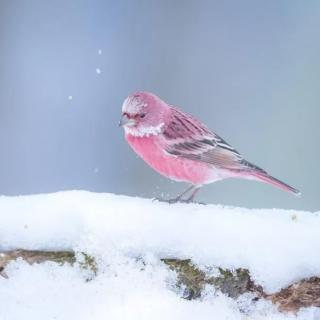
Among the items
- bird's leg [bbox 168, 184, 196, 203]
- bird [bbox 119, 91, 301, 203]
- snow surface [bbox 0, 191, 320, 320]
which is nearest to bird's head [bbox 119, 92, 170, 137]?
bird [bbox 119, 91, 301, 203]

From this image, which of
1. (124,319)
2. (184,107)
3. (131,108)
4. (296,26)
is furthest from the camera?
(296,26)

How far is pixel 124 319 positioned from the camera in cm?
254

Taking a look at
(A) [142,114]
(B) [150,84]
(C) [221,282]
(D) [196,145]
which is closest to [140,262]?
(C) [221,282]

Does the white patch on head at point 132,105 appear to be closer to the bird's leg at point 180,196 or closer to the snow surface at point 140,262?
the bird's leg at point 180,196

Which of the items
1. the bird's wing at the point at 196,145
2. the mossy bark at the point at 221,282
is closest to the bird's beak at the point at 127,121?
the bird's wing at the point at 196,145

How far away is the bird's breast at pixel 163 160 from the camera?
3439 millimetres

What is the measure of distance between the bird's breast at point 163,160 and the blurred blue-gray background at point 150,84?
2508mm

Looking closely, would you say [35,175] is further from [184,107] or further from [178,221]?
[178,221]

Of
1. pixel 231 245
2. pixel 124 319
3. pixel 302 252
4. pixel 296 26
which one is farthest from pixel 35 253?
pixel 296 26

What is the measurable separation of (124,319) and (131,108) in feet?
3.25

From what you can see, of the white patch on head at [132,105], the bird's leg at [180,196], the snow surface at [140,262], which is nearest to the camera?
the snow surface at [140,262]

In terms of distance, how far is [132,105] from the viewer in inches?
131

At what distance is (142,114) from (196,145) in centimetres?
35

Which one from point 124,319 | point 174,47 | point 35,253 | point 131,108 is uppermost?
point 174,47
